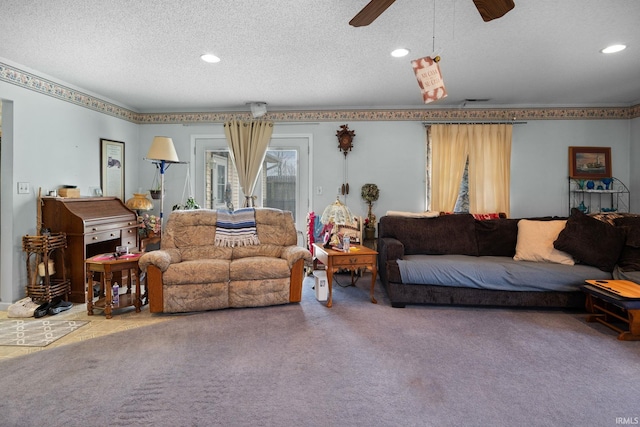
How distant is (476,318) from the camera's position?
305cm

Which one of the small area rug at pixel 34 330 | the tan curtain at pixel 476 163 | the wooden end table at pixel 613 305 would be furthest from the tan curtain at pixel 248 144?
the wooden end table at pixel 613 305

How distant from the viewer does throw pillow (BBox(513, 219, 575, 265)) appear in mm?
3400

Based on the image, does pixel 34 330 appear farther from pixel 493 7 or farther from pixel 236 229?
pixel 493 7

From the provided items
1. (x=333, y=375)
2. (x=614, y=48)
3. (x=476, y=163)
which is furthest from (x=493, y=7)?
(x=476, y=163)

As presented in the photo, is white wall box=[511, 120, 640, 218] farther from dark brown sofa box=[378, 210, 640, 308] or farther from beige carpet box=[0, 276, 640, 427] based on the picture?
beige carpet box=[0, 276, 640, 427]

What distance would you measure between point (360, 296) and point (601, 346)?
207 cm

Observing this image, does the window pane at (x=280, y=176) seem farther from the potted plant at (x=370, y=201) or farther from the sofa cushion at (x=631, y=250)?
the sofa cushion at (x=631, y=250)

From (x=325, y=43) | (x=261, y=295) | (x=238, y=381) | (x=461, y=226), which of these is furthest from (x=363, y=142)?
(x=238, y=381)

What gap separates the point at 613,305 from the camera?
2.93 m

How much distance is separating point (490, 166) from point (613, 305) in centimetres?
227

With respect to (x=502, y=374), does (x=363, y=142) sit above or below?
above

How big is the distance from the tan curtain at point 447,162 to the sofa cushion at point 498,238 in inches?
31.9

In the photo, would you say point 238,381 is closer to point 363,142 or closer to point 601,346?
point 601,346

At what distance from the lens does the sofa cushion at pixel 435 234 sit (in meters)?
3.84
